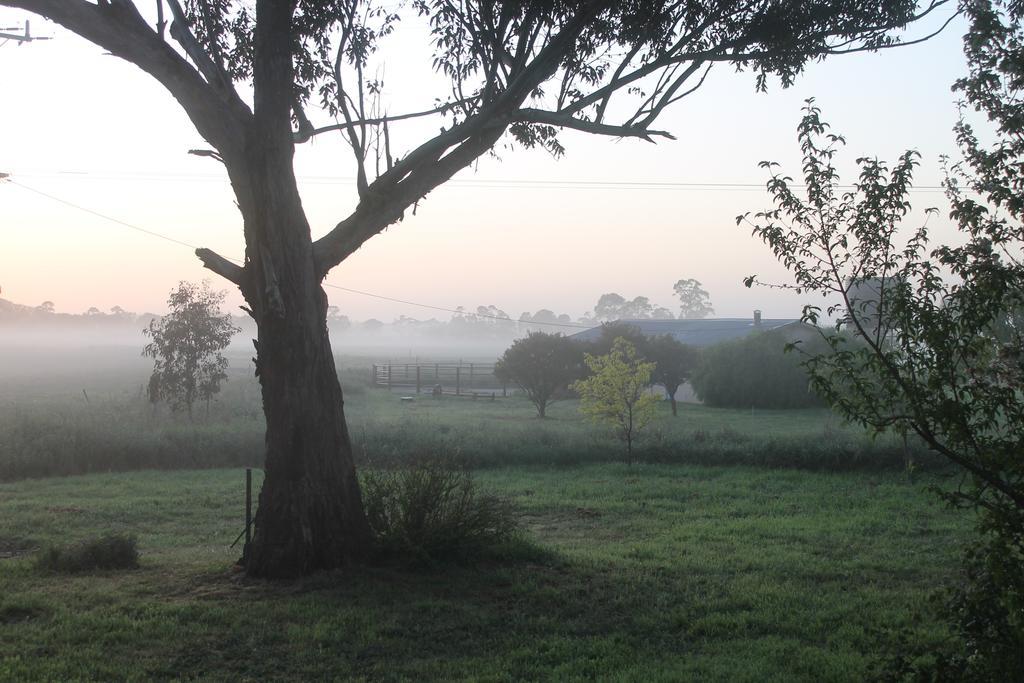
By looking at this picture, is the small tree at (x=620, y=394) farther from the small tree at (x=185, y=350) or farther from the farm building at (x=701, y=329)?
the farm building at (x=701, y=329)

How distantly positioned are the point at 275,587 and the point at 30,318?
659 feet

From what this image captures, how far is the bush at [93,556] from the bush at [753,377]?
3676 centimetres

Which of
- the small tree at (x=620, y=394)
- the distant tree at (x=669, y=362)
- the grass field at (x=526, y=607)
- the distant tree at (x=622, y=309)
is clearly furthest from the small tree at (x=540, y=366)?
the distant tree at (x=622, y=309)

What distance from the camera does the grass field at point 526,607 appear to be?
6.48 meters

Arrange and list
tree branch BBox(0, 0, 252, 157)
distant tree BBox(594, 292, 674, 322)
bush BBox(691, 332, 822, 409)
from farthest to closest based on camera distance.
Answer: distant tree BBox(594, 292, 674, 322) → bush BBox(691, 332, 822, 409) → tree branch BBox(0, 0, 252, 157)

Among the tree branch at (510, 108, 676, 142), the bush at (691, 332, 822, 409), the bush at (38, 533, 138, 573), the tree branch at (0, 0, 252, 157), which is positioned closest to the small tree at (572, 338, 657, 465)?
the tree branch at (510, 108, 676, 142)

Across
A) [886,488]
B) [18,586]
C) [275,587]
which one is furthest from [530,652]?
[886,488]

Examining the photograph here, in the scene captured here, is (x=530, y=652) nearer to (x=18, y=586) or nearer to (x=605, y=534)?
(x=18, y=586)

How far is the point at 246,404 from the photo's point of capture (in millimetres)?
36469

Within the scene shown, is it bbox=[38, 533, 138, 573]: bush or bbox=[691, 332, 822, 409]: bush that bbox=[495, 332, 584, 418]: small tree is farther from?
bbox=[38, 533, 138, 573]: bush

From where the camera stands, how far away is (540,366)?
41281 millimetres

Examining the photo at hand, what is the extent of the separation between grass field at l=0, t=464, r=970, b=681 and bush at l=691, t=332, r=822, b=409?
30407 mm

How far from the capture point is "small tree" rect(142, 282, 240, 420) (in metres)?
30.5

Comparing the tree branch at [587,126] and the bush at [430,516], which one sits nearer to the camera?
the bush at [430,516]
